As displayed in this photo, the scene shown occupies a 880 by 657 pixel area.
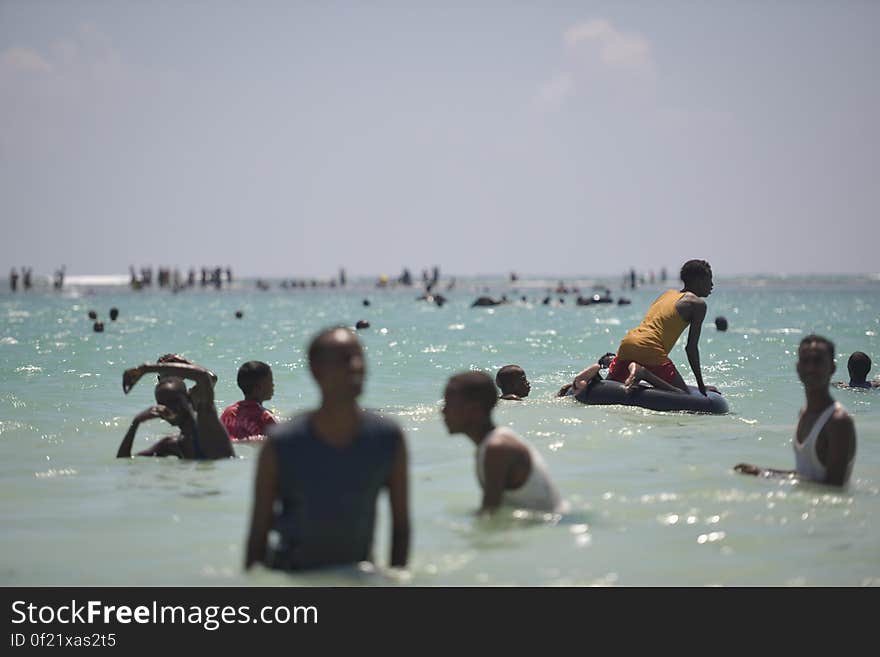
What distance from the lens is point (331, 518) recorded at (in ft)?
16.2

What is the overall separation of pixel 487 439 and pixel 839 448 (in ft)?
9.11

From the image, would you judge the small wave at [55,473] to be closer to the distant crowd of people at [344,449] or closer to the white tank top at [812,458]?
the distant crowd of people at [344,449]

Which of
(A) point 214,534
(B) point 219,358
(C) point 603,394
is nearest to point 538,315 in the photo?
(B) point 219,358

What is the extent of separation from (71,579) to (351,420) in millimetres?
2174

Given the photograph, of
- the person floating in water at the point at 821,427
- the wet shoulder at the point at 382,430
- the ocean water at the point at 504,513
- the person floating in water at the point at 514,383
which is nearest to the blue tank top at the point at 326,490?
the wet shoulder at the point at 382,430

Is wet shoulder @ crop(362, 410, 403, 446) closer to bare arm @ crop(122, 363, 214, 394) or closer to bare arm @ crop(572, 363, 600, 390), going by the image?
bare arm @ crop(122, 363, 214, 394)

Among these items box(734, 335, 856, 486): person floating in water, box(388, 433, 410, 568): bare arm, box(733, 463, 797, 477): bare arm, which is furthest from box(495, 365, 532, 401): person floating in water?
box(388, 433, 410, 568): bare arm

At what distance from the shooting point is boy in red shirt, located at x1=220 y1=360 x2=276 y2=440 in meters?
9.65

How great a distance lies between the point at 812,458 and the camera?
7.75 m

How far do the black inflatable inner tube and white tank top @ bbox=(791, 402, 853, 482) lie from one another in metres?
5.03

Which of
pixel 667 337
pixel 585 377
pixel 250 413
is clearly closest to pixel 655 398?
pixel 667 337

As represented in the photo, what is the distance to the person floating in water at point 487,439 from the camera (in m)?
6.23

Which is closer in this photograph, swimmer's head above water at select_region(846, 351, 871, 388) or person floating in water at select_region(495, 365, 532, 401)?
person floating in water at select_region(495, 365, 532, 401)
